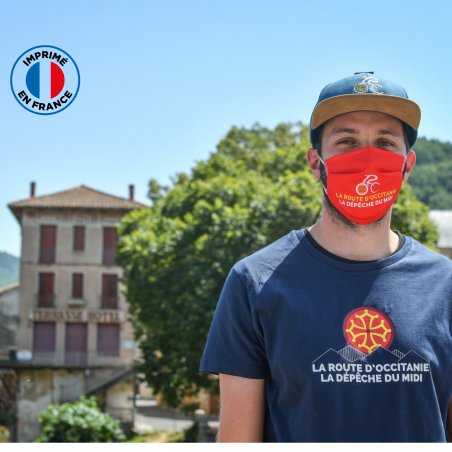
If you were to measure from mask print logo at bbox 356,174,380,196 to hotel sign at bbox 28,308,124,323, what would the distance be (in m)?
38.8

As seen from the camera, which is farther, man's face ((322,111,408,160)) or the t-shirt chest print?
man's face ((322,111,408,160))

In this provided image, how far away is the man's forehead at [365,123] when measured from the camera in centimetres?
222

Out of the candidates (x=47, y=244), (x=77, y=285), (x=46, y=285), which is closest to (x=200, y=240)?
(x=77, y=285)

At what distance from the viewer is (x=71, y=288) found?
40781 mm

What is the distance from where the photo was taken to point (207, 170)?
1008 inches

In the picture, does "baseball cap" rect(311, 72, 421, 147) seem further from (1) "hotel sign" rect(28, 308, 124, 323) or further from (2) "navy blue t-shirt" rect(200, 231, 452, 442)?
(1) "hotel sign" rect(28, 308, 124, 323)

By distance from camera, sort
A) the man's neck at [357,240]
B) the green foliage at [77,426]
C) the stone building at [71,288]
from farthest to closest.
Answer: the stone building at [71,288] → the green foliage at [77,426] → the man's neck at [357,240]

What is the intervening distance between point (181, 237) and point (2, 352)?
22.5 metres

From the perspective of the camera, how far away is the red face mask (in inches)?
88.0

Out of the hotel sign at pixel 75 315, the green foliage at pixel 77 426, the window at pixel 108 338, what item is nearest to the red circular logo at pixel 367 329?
the green foliage at pixel 77 426

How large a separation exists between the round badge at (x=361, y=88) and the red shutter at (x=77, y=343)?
126 feet

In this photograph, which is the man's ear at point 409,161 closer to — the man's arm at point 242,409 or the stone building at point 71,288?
the man's arm at point 242,409

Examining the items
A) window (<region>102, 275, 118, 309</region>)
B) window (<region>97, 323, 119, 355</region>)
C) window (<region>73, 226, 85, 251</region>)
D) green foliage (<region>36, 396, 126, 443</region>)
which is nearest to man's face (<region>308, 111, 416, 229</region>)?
green foliage (<region>36, 396, 126, 443</region>)
